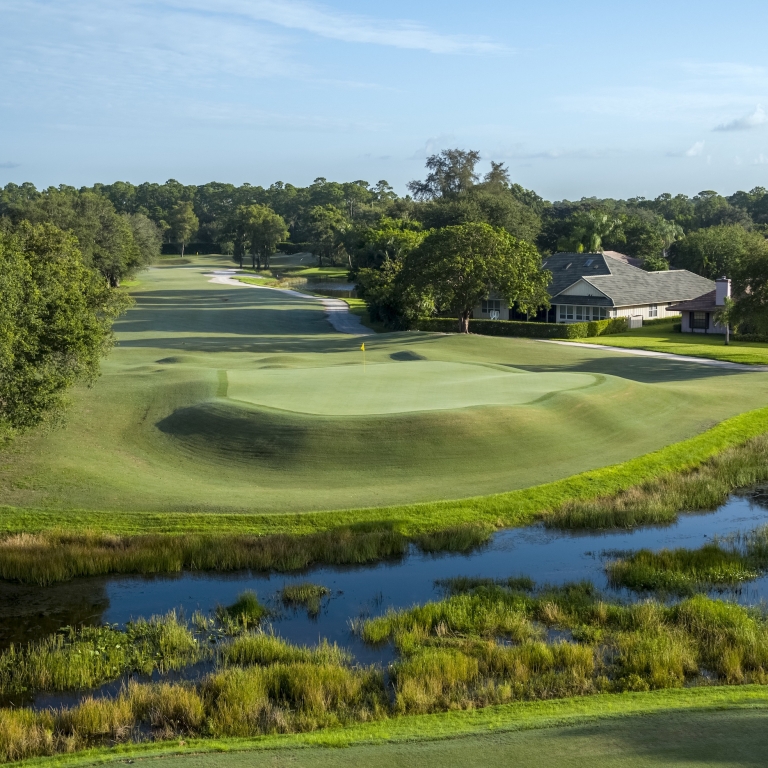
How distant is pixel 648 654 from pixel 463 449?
1298cm

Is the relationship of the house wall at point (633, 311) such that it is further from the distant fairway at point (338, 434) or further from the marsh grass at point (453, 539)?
the marsh grass at point (453, 539)

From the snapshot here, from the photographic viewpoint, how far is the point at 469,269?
61781 mm

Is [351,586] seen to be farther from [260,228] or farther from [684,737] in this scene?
[260,228]

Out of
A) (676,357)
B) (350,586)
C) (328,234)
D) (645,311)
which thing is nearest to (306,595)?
(350,586)

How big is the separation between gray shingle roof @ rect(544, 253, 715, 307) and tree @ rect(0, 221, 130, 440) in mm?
51268

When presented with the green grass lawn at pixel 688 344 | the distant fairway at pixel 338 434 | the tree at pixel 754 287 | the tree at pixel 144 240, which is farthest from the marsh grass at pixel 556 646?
the tree at pixel 144 240

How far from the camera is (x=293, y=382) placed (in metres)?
35.1

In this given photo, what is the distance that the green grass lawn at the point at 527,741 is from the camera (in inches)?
406

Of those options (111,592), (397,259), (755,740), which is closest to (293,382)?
(111,592)

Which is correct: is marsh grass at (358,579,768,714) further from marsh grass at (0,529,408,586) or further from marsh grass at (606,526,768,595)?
marsh grass at (0,529,408,586)

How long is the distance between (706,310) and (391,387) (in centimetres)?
4198

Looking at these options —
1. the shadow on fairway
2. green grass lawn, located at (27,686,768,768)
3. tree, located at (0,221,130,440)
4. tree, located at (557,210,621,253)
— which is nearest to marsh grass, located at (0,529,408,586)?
tree, located at (0,221,130,440)

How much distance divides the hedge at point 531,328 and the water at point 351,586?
45004 mm

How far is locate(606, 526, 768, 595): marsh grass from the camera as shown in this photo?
1770 centimetres
